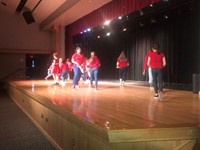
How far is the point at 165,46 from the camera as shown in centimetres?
1324

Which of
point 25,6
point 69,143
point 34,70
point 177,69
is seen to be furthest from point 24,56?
point 69,143

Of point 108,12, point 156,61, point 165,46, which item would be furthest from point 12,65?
point 156,61

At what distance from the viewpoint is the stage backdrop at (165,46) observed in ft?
37.9

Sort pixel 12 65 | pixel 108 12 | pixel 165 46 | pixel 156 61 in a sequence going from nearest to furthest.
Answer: pixel 156 61 → pixel 108 12 → pixel 165 46 → pixel 12 65

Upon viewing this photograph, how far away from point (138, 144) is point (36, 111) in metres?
4.40

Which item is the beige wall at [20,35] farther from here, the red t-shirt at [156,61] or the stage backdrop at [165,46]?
the red t-shirt at [156,61]

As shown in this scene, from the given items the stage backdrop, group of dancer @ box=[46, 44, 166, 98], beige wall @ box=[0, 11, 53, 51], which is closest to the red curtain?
the stage backdrop

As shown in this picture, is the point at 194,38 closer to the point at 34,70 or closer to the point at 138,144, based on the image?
the point at 138,144

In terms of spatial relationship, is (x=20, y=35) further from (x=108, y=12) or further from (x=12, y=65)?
(x=108, y=12)

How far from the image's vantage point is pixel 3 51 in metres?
20.5

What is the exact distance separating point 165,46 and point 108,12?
9.69 ft

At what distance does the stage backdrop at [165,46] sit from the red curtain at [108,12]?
1474 millimetres

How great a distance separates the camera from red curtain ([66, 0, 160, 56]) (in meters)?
10.2

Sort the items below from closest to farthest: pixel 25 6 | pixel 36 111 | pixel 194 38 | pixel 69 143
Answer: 1. pixel 69 143
2. pixel 36 111
3. pixel 194 38
4. pixel 25 6
